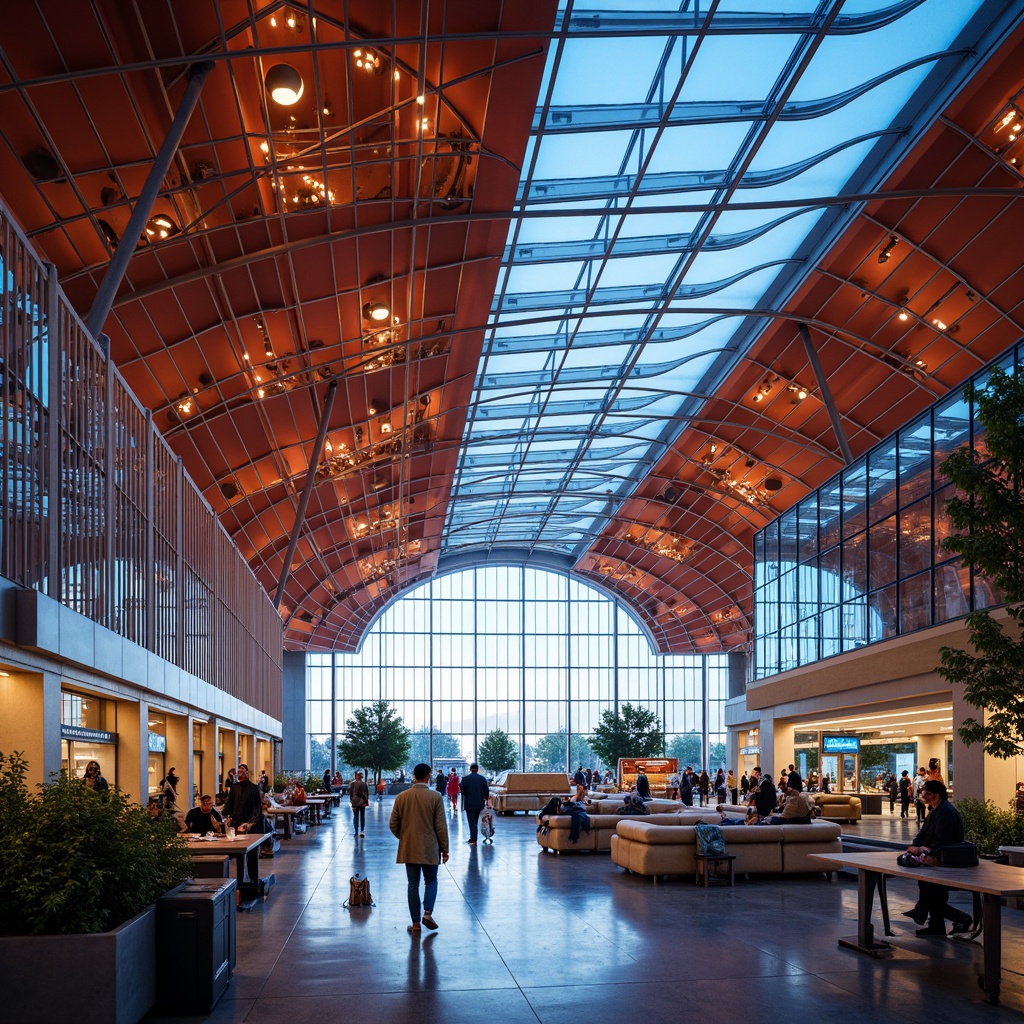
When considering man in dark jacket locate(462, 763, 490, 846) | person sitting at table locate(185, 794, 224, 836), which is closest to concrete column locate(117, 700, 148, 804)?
person sitting at table locate(185, 794, 224, 836)

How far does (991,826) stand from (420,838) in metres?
12.0

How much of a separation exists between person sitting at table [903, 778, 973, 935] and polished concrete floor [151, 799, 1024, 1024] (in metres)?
0.31

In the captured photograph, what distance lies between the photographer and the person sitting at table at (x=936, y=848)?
10336 mm

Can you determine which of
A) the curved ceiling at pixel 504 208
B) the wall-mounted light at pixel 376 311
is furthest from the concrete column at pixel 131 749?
the wall-mounted light at pixel 376 311

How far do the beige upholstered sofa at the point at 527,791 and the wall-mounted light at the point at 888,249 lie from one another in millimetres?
21388

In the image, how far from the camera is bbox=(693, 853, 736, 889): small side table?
15.8 m

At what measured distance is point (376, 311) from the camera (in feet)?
82.1

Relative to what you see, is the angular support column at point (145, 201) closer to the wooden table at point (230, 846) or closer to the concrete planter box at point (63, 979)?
the wooden table at point (230, 846)

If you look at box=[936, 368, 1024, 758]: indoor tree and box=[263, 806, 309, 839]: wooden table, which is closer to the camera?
Answer: box=[936, 368, 1024, 758]: indoor tree

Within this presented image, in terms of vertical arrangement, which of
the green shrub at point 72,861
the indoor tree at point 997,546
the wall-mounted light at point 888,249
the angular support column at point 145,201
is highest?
the wall-mounted light at point 888,249

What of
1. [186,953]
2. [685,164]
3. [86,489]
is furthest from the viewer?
[685,164]

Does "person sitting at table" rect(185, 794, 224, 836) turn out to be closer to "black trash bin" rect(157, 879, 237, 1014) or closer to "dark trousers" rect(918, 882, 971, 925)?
"black trash bin" rect(157, 879, 237, 1014)

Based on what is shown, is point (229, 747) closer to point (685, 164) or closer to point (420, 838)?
point (685, 164)

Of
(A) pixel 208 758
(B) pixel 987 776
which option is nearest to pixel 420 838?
(B) pixel 987 776
